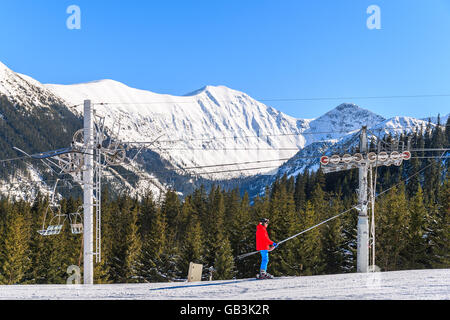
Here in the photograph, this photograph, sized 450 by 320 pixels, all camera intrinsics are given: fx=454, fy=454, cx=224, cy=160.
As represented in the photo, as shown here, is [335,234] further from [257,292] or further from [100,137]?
[257,292]

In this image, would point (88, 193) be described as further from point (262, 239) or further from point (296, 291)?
point (296, 291)

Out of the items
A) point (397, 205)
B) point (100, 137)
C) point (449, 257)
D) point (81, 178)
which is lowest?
point (449, 257)

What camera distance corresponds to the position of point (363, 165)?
25.0m

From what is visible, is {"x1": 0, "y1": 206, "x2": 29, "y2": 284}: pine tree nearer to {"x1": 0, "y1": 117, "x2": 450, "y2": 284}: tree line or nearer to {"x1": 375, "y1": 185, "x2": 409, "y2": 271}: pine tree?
{"x1": 0, "y1": 117, "x2": 450, "y2": 284}: tree line

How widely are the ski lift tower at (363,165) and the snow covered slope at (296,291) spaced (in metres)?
4.21

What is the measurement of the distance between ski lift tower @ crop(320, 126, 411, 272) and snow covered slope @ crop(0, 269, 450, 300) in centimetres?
421

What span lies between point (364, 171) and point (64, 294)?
650 inches

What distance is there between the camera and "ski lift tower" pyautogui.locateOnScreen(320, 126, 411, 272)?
2277cm

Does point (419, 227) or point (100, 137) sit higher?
point (100, 137)

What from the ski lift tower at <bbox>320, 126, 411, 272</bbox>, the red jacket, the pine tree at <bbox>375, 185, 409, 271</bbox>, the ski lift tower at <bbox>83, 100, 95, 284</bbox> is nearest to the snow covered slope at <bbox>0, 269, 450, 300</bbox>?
the red jacket

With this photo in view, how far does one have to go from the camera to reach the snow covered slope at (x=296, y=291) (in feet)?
45.4

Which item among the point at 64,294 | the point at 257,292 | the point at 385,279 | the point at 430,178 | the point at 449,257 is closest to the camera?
the point at 257,292

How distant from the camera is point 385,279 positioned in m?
17.2

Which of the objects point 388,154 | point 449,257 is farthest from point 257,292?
point 449,257
